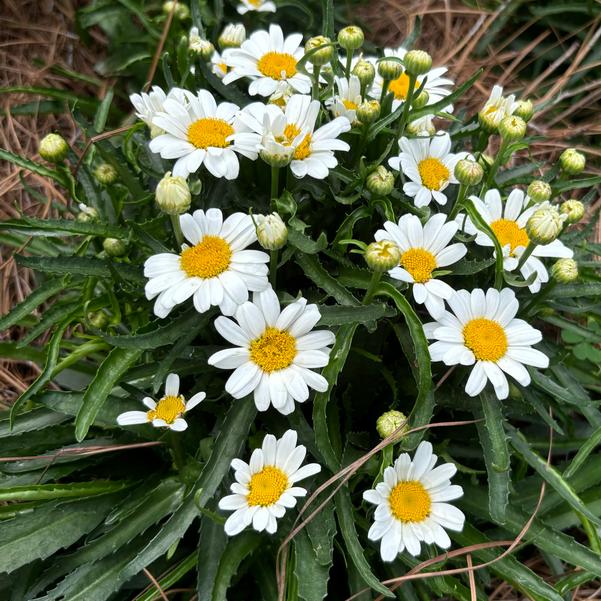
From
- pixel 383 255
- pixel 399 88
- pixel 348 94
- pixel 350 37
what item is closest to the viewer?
pixel 383 255

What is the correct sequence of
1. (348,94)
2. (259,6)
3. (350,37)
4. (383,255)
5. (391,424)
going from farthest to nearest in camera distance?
1. (259,6)
2. (348,94)
3. (350,37)
4. (391,424)
5. (383,255)

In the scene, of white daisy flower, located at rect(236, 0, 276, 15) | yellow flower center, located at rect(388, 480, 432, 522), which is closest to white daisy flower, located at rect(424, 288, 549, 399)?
yellow flower center, located at rect(388, 480, 432, 522)

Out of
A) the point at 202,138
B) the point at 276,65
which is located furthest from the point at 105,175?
the point at 276,65

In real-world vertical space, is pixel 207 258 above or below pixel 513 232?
below

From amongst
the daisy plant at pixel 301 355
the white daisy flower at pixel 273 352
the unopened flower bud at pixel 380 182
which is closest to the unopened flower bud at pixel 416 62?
the daisy plant at pixel 301 355

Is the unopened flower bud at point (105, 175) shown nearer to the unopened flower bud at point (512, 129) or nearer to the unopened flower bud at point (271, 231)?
the unopened flower bud at point (271, 231)

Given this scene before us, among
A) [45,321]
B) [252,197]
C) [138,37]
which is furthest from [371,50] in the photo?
[45,321]

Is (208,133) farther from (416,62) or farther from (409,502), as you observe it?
(409,502)
